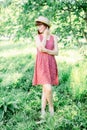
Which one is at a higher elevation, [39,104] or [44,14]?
[44,14]

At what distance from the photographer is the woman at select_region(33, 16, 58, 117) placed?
6219 mm

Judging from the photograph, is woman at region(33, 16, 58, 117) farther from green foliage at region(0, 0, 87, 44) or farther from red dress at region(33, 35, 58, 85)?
green foliage at region(0, 0, 87, 44)

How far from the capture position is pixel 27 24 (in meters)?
7.62

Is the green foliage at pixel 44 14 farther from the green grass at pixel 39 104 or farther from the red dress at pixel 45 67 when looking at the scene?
the green grass at pixel 39 104

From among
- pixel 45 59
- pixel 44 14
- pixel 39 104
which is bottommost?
pixel 39 104

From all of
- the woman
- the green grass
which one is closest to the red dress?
the woman

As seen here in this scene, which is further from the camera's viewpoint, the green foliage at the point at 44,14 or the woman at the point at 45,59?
the green foliage at the point at 44,14

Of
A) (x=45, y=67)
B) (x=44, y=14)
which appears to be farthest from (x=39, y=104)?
(x=44, y=14)

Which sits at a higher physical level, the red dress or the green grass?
the red dress

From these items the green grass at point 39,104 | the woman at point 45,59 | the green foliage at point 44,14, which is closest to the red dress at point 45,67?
the woman at point 45,59

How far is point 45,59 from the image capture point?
6328mm

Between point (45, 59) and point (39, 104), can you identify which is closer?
point (45, 59)

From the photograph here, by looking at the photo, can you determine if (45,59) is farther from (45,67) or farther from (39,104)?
(39,104)

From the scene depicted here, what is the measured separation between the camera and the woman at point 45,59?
6.22 meters
